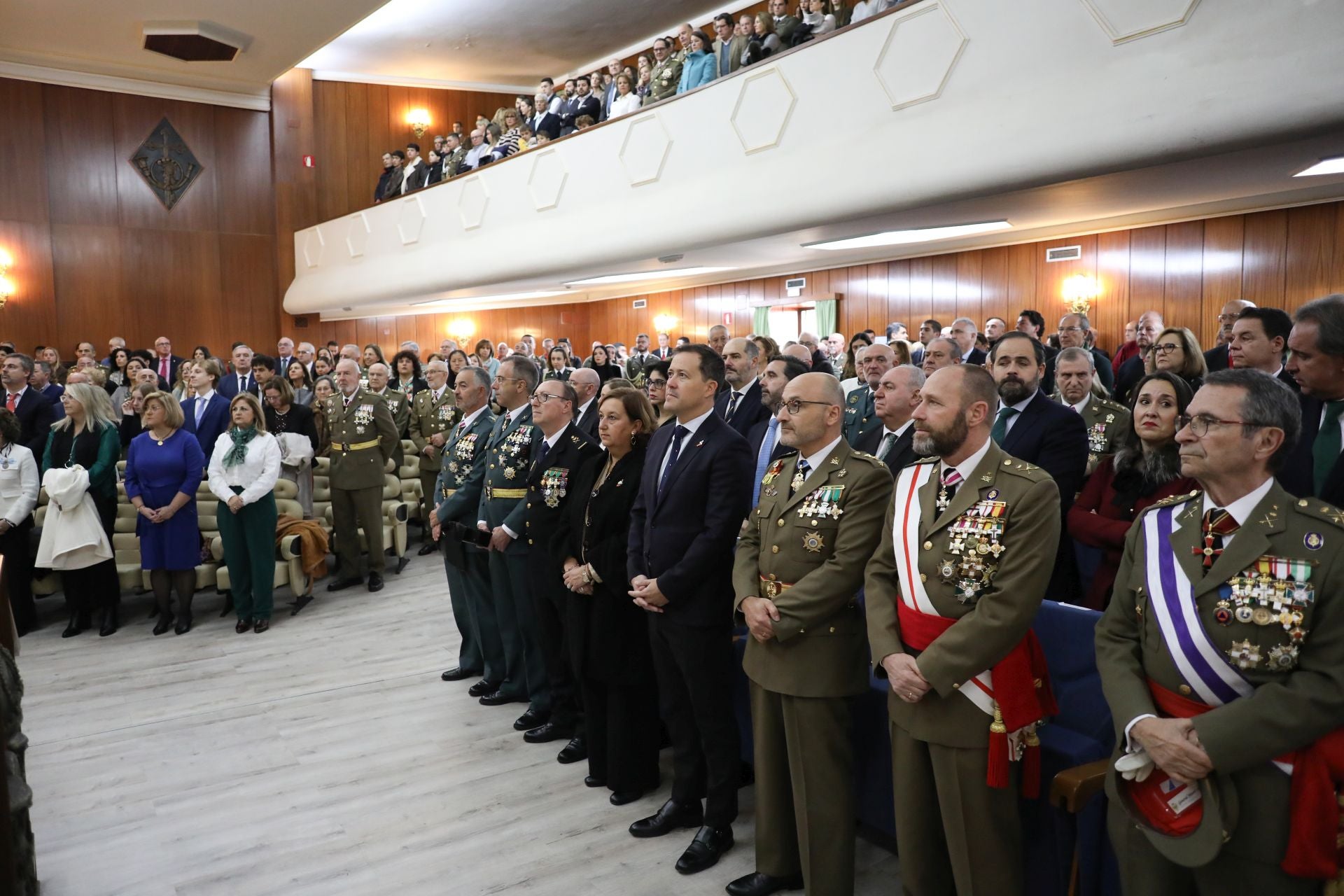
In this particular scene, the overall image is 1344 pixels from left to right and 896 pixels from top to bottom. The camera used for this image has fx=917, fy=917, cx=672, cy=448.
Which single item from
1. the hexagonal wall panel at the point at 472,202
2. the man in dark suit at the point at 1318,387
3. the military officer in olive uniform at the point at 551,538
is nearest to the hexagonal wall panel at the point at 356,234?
the hexagonal wall panel at the point at 472,202

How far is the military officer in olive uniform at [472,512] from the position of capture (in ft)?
14.1

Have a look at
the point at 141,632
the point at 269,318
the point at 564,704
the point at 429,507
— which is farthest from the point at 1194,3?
the point at 269,318

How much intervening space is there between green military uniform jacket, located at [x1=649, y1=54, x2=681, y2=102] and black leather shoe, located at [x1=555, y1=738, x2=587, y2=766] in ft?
23.8

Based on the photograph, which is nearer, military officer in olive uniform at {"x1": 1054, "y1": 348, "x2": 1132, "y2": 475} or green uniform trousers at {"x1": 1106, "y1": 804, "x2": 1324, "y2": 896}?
green uniform trousers at {"x1": 1106, "y1": 804, "x2": 1324, "y2": 896}

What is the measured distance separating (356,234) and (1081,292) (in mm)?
9967

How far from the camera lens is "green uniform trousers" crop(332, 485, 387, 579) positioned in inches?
249

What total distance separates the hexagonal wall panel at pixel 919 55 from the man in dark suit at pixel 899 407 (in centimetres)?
373

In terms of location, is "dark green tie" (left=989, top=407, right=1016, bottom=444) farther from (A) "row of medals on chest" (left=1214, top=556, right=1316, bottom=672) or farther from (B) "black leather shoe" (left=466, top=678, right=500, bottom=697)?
(B) "black leather shoe" (left=466, top=678, right=500, bottom=697)

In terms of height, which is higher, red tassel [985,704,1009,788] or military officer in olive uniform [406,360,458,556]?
military officer in olive uniform [406,360,458,556]

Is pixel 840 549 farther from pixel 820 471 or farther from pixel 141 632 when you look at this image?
pixel 141 632

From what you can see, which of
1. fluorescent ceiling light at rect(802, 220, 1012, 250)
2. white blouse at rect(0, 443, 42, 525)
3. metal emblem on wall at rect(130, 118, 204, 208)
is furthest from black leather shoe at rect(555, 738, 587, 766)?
metal emblem on wall at rect(130, 118, 204, 208)

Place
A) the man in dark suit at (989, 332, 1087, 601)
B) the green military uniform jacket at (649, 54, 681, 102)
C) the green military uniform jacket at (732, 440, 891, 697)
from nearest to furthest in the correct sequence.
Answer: the green military uniform jacket at (732, 440, 891, 697) → the man in dark suit at (989, 332, 1087, 601) → the green military uniform jacket at (649, 54, 681, 102)

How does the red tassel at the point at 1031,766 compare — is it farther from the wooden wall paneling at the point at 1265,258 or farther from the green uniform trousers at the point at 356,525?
the wooden wall paneling at the point at 1265,258

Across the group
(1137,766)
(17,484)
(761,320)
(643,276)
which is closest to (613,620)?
(1137,766)
